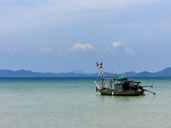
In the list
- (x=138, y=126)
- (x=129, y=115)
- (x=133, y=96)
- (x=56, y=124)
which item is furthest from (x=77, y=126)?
(x=133, y=96)

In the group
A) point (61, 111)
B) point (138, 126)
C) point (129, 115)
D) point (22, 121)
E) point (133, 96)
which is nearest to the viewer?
point (138, 126)

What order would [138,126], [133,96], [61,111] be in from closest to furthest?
[138,126] → [61,111] → [133,96]

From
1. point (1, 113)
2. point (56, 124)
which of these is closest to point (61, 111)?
point (1, 113)

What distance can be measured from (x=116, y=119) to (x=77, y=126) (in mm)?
4651

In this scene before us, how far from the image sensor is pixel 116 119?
3103cm

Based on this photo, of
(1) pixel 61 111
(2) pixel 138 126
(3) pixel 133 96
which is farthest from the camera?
(3) pixel 133 96

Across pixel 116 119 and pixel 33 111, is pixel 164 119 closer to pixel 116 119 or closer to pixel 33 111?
pixel 116 119

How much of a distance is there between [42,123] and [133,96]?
92.6 feet

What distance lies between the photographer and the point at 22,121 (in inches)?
1182

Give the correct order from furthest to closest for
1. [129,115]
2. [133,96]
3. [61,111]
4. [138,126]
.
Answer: [133,96] < [61,111] < [129,115] < [138,126]

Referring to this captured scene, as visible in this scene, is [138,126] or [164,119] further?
[164,119]

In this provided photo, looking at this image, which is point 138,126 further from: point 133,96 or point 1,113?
point 133,96

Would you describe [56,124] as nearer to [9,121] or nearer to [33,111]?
[9,121]

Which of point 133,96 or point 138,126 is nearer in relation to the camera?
point 138,126
